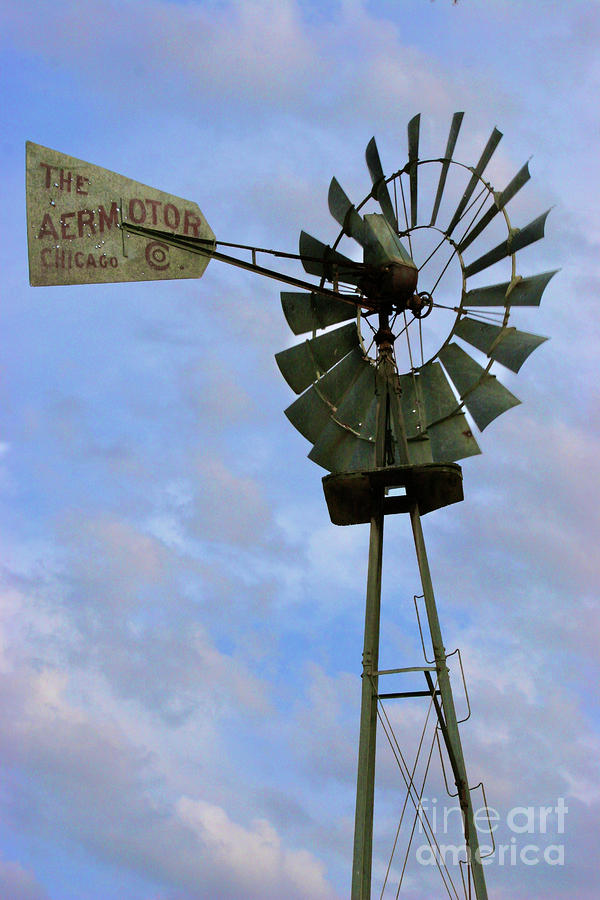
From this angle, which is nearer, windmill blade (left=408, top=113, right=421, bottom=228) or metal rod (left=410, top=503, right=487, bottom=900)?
metal rod (left=410, top=503, right=487, bottom=900)

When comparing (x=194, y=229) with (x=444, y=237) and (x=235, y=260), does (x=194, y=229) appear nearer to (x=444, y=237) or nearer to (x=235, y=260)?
(x=235, y=260)

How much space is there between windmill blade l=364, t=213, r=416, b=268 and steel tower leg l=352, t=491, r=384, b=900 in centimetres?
229

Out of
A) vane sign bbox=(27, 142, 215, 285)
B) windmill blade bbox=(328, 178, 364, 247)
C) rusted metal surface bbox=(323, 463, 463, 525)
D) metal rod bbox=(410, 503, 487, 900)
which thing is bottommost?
metal rod bbox=(410, 503, 487, 900)

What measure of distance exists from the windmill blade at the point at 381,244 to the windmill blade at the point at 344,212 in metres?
0.10

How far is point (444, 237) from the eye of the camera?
1209 cm

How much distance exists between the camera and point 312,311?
12.1 metres

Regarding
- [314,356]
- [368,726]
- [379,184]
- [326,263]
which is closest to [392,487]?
[314,356]

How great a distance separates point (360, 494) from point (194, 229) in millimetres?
2828

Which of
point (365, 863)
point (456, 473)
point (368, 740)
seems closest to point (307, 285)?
point (456, 473)

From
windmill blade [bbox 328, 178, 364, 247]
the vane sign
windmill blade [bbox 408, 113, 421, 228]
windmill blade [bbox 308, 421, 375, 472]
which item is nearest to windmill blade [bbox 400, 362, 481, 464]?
windmill blade [bbox 308, 421, 375, 472]

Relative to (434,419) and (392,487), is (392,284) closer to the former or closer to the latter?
(434,419)

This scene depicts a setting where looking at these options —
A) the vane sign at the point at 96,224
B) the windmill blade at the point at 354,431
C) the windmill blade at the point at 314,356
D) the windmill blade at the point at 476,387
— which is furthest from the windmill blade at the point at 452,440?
the vane sign at the point at 96,224

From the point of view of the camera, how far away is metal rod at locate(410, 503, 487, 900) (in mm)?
9859

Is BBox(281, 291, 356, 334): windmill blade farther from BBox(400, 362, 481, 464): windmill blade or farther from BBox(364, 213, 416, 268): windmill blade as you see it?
BBox(400, 362, 481, 464): windmill blade
